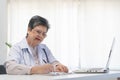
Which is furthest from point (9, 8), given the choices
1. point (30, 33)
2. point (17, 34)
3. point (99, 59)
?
point (30, 33)

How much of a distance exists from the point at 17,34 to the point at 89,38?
3.94 ft

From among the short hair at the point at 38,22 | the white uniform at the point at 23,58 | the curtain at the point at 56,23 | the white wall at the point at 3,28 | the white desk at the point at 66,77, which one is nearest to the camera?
the white desk at the point at 66,77

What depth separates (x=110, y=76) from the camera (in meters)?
1.66

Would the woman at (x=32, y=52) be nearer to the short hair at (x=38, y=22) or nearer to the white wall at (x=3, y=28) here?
the short hair at (x=38, y=22)

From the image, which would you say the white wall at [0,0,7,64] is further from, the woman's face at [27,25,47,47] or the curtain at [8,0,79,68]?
the woman's face at [27,25,47,47]

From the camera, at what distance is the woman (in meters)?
1.83

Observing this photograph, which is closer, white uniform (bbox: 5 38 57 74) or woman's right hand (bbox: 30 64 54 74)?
woman's right hand (bbox: 30 64 54 74)

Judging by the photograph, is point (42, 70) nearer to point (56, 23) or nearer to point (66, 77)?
point (66, 77)

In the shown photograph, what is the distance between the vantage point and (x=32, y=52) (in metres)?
2.07

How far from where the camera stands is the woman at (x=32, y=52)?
1.83m

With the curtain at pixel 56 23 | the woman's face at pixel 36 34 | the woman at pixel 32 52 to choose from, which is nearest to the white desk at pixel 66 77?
the woman at pixel 32 52

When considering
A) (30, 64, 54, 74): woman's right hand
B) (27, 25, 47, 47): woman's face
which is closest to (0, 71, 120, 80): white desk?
(30, 64, 54, 74): woman's right hand

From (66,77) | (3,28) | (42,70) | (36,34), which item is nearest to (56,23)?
(3,28)

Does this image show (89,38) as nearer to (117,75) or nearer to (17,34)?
(17,34)
